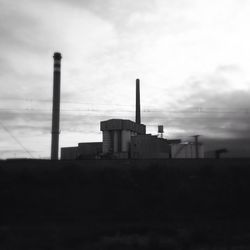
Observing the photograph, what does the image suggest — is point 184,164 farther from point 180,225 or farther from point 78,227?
point 78,227

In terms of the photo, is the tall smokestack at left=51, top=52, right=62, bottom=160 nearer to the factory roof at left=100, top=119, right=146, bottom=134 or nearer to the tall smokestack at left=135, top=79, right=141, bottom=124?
the factory roof at left=100, top=119, right=146, bottom=134

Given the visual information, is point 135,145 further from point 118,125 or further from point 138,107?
point 138,107

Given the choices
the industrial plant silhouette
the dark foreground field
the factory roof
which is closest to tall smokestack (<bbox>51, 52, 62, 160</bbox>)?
the industrial plant silhouette

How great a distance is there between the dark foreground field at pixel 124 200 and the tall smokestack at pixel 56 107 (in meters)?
6.25

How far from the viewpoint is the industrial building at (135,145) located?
146 ft

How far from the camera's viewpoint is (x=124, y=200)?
28.2 m

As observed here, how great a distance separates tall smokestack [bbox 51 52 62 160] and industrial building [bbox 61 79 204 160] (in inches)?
196

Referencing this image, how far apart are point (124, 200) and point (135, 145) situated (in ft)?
58.0

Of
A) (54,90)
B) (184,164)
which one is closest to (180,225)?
(184,164)

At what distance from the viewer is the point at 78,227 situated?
2200 centimetres

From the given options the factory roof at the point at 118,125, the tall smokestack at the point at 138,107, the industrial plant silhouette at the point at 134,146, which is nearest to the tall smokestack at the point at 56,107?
the industrial plant silhouette at the point at 134,146

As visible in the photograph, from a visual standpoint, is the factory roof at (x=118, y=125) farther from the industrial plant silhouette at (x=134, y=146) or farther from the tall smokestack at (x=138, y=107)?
the tall smokestack at (x=138, y=107)

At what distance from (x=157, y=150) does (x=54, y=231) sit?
25.8 m

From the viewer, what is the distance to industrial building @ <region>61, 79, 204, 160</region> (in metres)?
44.5
